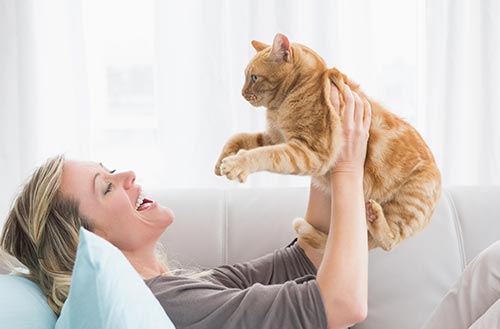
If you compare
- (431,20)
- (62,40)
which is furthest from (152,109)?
(431,20)

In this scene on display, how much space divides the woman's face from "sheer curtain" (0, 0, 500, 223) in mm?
1037

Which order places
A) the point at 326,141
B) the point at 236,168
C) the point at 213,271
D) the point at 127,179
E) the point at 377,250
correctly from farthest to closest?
1. the point at 377,250
2. the point at 213,271
3. the point at 127,179
4. the point at 326,141
5. the point at 236,168

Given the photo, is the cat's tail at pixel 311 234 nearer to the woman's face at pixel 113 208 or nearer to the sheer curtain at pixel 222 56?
the woman's face at pixel 113 208

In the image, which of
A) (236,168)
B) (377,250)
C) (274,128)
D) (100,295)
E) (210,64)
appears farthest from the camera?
(210,64)

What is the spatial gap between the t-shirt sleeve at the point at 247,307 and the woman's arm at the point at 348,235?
31mm

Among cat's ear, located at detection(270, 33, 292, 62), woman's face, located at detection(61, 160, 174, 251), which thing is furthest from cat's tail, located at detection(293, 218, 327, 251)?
cat's ear, located at detection(270, 33, 292, 62)

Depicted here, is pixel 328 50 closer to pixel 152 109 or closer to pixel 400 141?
pixel 152 109

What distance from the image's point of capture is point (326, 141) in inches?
52.2

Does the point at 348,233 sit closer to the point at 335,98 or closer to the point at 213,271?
the point at 335,98

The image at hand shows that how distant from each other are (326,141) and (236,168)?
0.67ft

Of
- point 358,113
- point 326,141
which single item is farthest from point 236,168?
point 358,113

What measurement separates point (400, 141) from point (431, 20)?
1.29 metres

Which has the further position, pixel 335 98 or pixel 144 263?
pixel 144 263

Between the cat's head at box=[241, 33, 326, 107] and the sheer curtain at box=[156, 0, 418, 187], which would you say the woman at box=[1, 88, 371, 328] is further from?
the sheer curtain at box=[156, 0, 418, 187]
